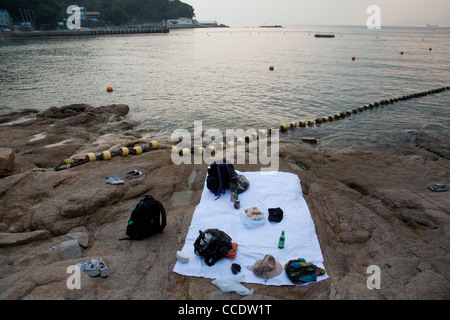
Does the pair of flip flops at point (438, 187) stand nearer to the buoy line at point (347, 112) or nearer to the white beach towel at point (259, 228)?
the white beach towel at point (259, 228)

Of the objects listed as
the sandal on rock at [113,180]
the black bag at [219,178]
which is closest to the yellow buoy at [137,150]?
the sandal on rock at [113,180]

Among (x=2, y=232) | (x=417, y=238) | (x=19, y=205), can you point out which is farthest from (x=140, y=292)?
(x=417, y=238)

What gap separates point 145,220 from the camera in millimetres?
5855

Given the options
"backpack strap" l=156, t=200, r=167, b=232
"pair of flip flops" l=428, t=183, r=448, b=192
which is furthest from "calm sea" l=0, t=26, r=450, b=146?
"backpack strap" l=156, t=200, r=167, b=232

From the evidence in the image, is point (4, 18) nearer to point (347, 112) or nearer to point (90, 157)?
point (90, 157)

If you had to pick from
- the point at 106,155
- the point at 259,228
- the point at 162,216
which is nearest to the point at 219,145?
the point at 106,155

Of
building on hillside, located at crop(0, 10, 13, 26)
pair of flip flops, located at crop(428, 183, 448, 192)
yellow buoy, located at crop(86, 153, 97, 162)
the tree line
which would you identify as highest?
the tree line

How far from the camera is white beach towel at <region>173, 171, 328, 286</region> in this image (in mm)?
5270

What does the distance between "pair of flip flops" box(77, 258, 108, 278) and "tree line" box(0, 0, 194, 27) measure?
111 metres

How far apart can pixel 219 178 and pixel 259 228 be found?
2003mm

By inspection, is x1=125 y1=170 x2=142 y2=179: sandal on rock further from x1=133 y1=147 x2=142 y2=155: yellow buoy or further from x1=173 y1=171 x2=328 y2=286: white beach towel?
x1=133 y1=147 x2=142 y2=155: yellow buoy

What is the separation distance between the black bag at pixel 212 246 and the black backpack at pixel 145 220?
1.13 metres

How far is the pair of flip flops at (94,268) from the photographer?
482 centimetres

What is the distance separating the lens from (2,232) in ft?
20.3
